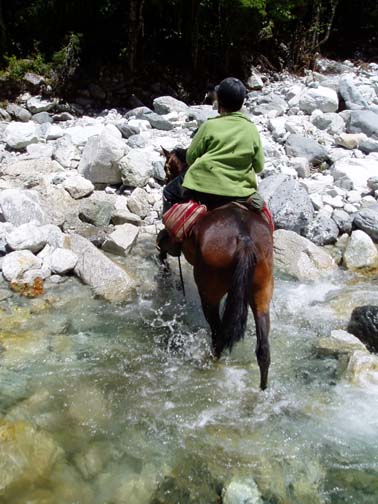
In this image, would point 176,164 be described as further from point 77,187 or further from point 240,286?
point 77,187

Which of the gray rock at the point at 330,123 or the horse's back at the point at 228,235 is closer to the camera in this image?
the horse's back at the point at 228,235

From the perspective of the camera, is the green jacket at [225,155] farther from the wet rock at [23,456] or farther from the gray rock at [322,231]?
the gray rock at [322,231]

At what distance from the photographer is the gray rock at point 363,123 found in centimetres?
861

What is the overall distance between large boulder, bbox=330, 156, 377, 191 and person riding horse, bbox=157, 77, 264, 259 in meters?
3.71

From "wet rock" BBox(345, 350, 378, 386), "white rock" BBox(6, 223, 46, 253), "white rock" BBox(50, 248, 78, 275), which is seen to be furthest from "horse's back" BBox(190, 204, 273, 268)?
"white rock" BBox(6, 223, 46, 253)

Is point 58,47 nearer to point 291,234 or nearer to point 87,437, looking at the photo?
point 291,234

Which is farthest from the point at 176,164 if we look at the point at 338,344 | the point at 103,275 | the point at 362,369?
the point at 362,369

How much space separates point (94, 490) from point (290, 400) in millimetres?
1503

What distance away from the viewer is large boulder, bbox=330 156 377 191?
7293 mm

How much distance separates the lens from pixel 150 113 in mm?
9312

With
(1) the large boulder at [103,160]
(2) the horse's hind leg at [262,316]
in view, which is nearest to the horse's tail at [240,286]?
(2) the horse's hind leg at [262,316]

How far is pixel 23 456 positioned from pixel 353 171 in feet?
19.6

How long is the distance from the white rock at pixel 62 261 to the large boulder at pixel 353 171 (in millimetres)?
3971

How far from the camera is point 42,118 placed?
9.35 m
